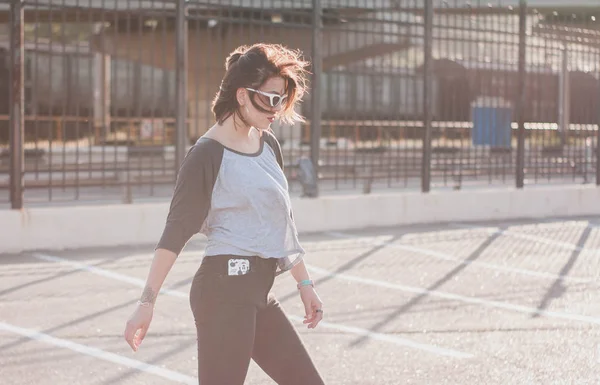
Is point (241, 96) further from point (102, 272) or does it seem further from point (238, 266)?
point (102, 272)

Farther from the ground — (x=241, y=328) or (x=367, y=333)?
(x=241, y=328)

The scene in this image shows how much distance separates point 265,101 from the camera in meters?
3.60

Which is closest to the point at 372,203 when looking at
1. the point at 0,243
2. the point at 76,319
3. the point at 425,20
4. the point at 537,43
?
the point at 425,20

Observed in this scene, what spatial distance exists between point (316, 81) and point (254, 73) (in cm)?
942

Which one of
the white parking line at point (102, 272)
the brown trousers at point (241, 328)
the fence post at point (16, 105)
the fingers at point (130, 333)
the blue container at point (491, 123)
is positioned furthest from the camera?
the blue container at point (491, 123)

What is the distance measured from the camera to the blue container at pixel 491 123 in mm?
15820

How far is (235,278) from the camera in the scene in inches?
139

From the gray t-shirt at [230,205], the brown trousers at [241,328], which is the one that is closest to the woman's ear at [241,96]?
the gray t-shirt at [230,205]

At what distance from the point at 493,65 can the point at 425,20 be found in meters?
1.96

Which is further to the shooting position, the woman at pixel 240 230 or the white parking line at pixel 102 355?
the white parking line at pixel 102 355

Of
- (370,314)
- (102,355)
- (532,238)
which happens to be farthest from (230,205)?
(532,238)

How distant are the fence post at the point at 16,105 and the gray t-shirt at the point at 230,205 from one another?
7600mm

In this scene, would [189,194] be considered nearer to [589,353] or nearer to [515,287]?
[589,353]

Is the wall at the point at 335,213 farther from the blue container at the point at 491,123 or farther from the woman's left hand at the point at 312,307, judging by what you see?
the woman's left hand at the point at 312,307
